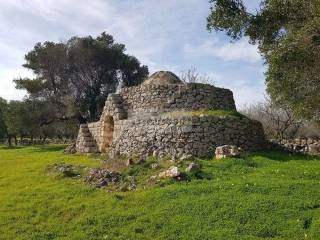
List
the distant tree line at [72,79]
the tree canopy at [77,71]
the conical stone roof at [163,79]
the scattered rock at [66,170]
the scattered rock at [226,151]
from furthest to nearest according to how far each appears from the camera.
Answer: the tree canopy at [77,71] → the distant tree line at [72,79] → the conical stone roof at [163,79] → the scattered rock at [226,151] → the scattered rock at [66,170]

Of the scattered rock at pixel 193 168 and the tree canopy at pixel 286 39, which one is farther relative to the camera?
the scattered rock at pixel 193 168

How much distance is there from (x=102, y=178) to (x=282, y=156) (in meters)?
7.71

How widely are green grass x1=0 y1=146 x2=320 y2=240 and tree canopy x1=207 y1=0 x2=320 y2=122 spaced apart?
2.57 metres

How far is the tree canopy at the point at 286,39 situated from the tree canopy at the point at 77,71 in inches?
1048

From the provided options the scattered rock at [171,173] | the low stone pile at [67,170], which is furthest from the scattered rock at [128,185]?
the low stone pile at [67,170]

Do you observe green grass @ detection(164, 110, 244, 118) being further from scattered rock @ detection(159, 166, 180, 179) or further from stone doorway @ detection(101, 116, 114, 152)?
stone doorway @ detection(101, 116, 114, 152)

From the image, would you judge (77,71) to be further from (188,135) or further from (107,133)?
(188,135)

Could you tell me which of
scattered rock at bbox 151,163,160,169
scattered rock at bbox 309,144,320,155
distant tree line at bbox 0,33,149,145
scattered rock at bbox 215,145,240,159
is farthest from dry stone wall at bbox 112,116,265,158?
distant tree line at bbox 0,33,149,145

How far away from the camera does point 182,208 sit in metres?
11.2

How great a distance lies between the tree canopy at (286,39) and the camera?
12.4 m

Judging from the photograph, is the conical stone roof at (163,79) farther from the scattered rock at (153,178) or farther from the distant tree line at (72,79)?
the distant tree line at (72,79)

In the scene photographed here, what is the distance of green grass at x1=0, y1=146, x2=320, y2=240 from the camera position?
10.1 metres

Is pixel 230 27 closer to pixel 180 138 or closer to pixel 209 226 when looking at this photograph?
pixel 180 138

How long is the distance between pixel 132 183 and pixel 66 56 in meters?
29.4
